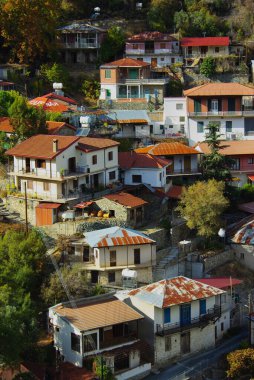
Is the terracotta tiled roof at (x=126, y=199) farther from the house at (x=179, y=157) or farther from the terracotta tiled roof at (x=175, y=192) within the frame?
the house at (x=179, y=157)

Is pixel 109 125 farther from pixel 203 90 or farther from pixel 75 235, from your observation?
pixel 75 235

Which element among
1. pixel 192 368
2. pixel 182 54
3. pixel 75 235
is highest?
pixel 182 54

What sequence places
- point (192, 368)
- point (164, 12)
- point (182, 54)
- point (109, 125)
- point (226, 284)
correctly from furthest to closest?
1. point (164, 12)
2. point (182, 54)
3. point (109, 125)
4. point (226, 284)
5. point (192, 368)

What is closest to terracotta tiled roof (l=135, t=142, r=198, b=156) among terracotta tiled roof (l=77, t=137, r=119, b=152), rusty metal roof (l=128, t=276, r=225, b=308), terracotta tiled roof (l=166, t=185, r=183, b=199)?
terracotta tiled roof (l=166, t=185, r=183, b=199)

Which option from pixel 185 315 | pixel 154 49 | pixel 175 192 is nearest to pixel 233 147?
pixel 175 192

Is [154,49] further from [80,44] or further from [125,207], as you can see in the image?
[125,207]

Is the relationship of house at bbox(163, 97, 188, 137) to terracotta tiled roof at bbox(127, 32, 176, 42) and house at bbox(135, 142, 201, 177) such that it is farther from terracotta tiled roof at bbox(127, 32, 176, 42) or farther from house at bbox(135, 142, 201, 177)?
terracotta tiled roof at bbox(127, 32, 176, 42)

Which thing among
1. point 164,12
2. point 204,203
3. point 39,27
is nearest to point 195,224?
point 204,203
